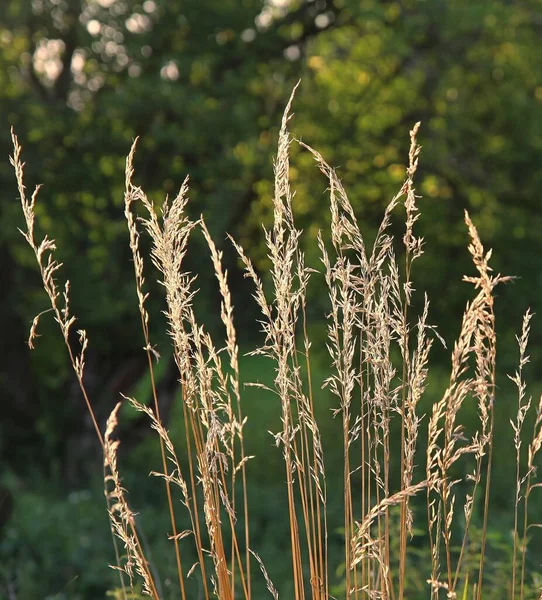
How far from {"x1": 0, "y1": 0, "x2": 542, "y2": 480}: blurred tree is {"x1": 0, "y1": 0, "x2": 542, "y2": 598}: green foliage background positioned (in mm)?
19

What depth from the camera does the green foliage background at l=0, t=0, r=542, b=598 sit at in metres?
7.45

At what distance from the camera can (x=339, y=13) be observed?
8.36 metres

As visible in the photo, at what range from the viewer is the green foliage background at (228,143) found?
7449 millimetres

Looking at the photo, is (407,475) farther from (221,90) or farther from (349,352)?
(221,90)

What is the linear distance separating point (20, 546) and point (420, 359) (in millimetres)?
4105

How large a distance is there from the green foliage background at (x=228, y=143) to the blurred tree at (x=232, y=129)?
0.02 metres

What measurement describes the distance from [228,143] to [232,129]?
127 mm

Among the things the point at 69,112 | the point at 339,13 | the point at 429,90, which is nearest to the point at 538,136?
the point at 429,90

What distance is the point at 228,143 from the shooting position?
7.44 metres

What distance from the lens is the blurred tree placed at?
293 inches

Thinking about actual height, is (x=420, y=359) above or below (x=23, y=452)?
above

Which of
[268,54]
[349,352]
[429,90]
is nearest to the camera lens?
[349,352]

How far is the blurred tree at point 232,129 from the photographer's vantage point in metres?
7.45

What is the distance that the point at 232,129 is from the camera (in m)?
7.46
